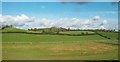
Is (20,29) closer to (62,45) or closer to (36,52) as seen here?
(36,52)

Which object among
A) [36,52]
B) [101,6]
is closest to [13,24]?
[36,52]

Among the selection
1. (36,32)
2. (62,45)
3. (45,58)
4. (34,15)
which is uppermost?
(34,15)

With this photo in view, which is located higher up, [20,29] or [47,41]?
[20,29]

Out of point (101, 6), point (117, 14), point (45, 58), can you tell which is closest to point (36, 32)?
point (45, 58)

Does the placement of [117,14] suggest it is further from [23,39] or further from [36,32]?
[23,39]
